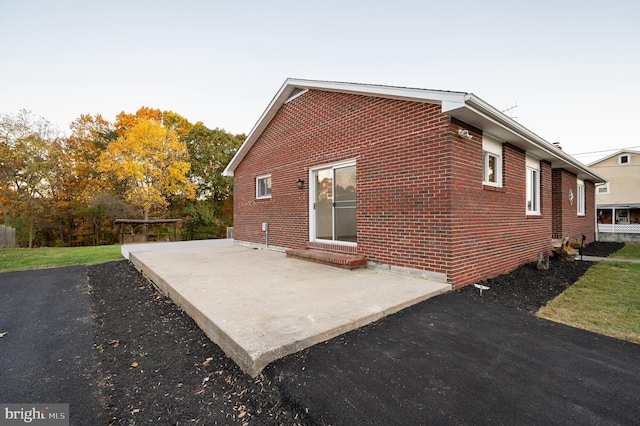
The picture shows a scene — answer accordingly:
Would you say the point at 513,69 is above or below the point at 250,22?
below

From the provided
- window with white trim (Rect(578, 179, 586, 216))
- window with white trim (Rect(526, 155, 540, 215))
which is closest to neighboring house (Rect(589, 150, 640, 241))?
window with white trim (Rect(578, 179, 586, 216))

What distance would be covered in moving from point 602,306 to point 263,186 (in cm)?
873

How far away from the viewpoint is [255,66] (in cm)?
1152

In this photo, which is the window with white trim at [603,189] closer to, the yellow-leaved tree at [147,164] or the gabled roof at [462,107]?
the gabled roof at [462,107]

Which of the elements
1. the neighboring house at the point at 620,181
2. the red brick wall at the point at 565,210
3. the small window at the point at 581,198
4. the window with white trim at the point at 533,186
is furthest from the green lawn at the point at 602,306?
the neighboring house at the point at 620,181

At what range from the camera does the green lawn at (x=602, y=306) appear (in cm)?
318

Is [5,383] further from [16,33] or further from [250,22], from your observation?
[16,33]

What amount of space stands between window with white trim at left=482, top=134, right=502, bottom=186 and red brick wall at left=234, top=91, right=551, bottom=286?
0.61 ft

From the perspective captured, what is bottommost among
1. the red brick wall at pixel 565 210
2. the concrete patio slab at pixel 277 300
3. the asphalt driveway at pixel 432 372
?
the asphalt driveway at pixel 432 372

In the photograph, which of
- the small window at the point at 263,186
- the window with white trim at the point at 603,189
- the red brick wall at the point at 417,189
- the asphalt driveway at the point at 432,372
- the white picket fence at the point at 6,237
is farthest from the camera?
the window with white trim at the point at 603,189

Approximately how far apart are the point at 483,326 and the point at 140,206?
22158mm

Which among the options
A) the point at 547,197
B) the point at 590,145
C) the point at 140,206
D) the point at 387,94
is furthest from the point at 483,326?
the point at 590,145

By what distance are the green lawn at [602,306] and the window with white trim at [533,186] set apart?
212cm

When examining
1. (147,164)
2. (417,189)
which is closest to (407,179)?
(417,189)
